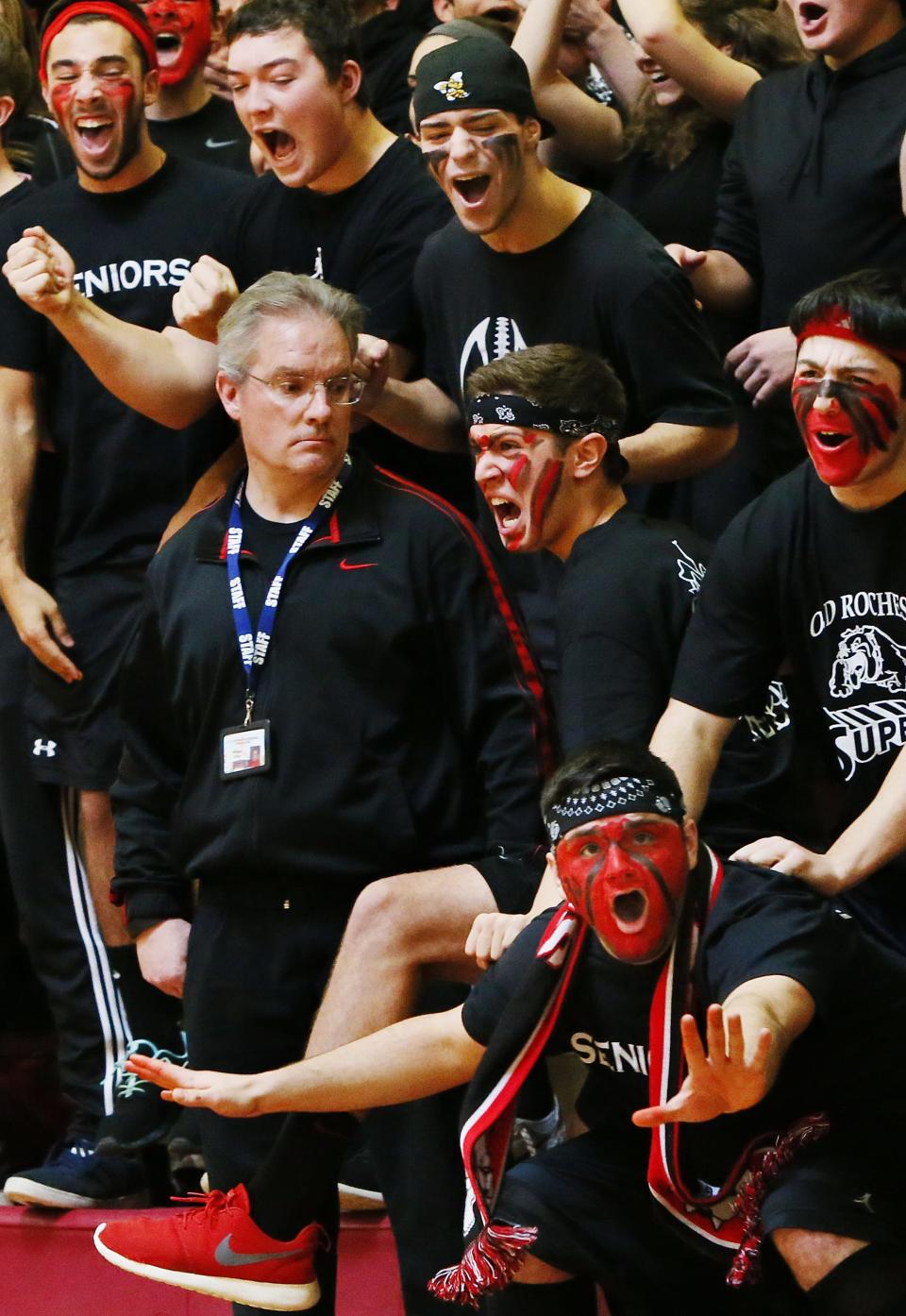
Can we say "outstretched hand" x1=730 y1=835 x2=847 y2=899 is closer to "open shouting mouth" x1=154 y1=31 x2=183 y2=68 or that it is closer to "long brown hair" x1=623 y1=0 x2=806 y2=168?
"long brown hair" x1=623 y1=0 x2=806 y2=168

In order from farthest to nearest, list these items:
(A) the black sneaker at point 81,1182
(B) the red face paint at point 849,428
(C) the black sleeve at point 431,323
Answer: (A) the black sneaker at point 81,1182, (C) the black sleeve at point 431,323, (B) the red face paint at point 849,428

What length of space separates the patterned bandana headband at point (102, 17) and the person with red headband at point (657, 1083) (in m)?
2.12

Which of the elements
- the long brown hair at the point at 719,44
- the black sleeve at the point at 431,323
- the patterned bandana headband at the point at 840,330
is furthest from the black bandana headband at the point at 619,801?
the long brown hair at the point at 719,44

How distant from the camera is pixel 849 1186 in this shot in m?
3.35

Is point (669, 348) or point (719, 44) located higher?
point (719, 44)

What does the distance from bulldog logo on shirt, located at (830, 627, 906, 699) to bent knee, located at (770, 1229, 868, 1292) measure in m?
0.90

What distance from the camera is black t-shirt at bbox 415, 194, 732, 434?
4207 mm

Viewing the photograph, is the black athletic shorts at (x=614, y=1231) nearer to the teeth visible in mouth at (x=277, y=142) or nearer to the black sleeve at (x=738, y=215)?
the black sleeve at (x=738, y=215)

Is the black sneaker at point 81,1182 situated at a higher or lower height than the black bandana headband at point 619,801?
lower

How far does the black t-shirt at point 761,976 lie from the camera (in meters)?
3.31

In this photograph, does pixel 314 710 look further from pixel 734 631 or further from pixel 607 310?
pixel 607 310

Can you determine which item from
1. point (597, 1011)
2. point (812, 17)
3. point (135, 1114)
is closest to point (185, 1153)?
point (135, 1114)

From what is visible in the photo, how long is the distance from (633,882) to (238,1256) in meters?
1.02

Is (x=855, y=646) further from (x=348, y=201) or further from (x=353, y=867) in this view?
(x=348, y=201)
